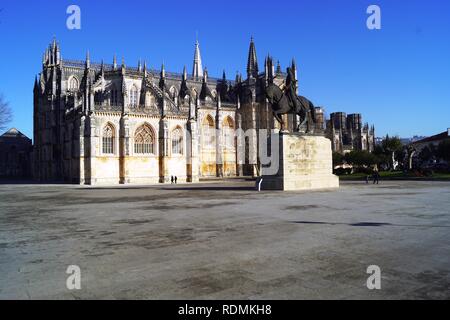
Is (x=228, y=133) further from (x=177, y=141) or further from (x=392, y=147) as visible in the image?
(x=392, y=147)

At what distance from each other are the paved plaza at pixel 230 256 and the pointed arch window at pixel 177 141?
123 feet

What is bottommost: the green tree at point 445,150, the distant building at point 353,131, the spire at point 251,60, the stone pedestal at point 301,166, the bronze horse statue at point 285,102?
the stone pedestal at point 301,166

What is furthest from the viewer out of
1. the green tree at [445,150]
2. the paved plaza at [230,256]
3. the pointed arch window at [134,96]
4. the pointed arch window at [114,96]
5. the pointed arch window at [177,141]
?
the green tree at [445,150]

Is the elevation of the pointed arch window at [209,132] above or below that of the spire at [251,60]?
below

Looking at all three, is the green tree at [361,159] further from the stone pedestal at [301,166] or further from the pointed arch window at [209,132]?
the stone pedestal at [301,166]

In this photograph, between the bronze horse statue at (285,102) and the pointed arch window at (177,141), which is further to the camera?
the pointed arch window at (177,141)

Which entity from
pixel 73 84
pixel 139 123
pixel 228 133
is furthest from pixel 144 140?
pixel 228 133

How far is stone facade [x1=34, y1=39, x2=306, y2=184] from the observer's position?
42.6 metres

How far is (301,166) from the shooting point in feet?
78.6

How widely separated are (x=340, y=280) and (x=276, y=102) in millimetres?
19923

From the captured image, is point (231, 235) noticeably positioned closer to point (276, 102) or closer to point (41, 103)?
point (276, 102)

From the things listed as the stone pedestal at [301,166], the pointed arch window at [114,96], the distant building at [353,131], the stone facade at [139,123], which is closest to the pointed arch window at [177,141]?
the stone facade at [139,123]

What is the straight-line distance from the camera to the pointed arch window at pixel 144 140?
149 feet

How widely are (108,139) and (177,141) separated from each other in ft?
32.4
